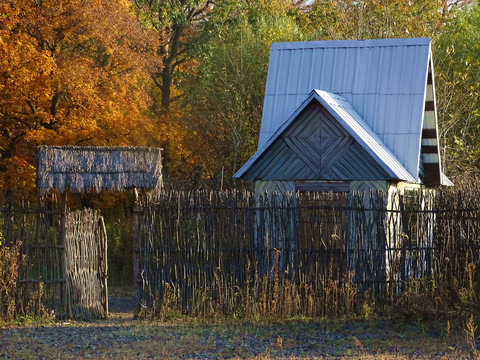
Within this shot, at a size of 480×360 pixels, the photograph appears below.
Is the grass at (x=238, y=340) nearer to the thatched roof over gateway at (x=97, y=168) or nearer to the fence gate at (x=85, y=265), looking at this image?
the fence gate at (x=85, y=265)

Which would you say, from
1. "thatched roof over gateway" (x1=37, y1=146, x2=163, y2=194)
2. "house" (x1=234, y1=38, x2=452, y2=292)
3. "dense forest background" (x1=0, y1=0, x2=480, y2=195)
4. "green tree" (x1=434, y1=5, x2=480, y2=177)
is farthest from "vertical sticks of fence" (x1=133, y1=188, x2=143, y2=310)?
"green tree" (x1=434, y1=5, x2=480, y2=177)

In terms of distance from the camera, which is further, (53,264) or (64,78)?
(64,78)

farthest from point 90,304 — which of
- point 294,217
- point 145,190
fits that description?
point 294,217

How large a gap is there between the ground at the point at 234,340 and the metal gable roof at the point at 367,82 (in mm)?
5124

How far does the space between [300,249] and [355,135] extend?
10.1 ft

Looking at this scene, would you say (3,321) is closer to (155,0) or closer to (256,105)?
(256,105)

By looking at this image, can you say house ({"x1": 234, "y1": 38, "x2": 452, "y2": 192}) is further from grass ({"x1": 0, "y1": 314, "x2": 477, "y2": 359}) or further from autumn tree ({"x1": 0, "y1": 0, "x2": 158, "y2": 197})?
autumn tree ({"x1": 0, "y1": 0, "x2": 158, "y2": 197})

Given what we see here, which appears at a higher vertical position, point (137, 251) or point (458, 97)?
point (458, 97)

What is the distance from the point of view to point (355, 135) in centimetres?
1475

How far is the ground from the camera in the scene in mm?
9898

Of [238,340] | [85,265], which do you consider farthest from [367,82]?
[238,340]

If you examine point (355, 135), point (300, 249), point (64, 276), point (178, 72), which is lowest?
point (64, 276)

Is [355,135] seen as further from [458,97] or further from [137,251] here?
[458,97]

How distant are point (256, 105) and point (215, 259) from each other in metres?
14.8
